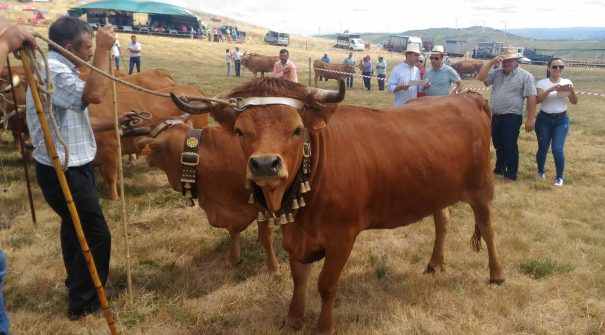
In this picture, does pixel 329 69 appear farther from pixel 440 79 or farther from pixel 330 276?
pixel 330 276

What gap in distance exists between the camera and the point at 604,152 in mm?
9367

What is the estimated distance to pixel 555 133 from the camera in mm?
6996

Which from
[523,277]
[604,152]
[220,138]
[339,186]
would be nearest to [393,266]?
[523,277]

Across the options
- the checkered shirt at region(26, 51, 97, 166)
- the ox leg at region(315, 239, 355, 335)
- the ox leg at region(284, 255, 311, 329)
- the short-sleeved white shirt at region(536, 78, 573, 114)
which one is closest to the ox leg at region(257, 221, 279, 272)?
the ox leg at region(284, 255, 311, 329)

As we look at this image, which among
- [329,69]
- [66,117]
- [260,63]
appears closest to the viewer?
[66,117]

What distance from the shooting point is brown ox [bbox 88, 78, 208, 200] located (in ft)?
19.4

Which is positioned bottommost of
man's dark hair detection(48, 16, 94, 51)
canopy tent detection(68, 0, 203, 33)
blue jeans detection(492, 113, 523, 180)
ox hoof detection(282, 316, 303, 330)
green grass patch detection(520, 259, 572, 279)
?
ox hoof detection(282, 316, 303, 330)

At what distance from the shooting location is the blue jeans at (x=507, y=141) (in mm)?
6953

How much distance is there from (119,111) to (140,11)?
3393 centimetres

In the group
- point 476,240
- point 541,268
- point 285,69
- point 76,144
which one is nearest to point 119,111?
point 76,144

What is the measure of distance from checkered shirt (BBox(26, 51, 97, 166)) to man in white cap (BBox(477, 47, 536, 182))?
19.5 feet

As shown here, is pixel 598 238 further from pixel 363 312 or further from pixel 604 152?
pixel 604 152

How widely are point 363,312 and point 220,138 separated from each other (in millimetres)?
2033

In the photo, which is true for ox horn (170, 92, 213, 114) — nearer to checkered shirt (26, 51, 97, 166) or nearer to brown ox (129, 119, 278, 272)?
checkered shirt (26, 51, 97, 166)
